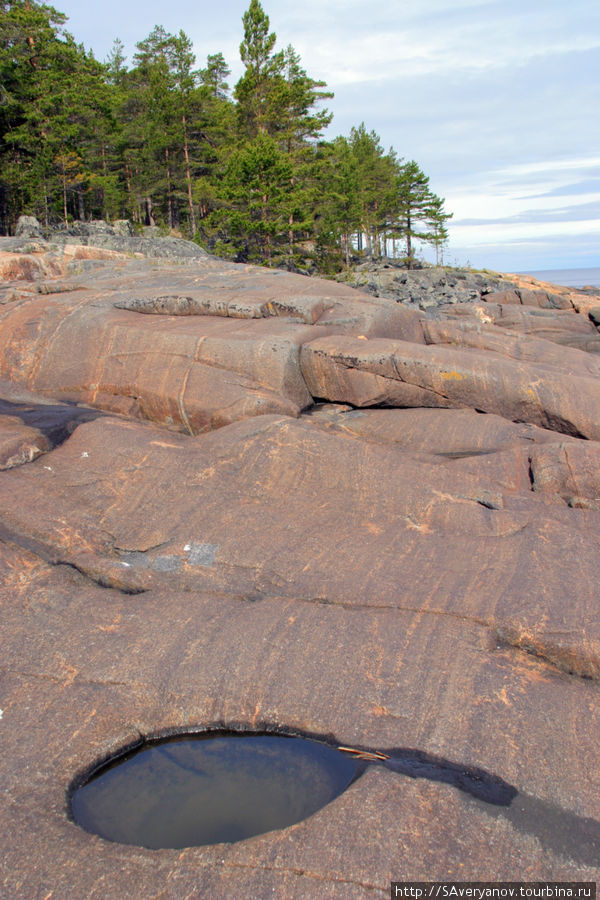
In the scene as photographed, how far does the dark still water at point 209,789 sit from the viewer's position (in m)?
5.51

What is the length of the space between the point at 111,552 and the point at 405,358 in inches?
345

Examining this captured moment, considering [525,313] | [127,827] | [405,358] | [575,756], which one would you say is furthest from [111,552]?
[525,313]

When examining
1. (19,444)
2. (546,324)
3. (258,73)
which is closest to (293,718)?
(19,444)

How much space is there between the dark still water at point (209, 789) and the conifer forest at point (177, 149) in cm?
3582

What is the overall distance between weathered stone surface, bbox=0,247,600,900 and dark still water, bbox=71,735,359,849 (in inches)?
8.3

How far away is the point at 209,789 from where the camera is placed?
5.97 m

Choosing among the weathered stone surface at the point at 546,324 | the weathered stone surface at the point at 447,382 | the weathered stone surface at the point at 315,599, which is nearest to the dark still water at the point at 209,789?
the weathered stone surface at the point at 315,599

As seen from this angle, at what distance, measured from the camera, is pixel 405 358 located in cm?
1483

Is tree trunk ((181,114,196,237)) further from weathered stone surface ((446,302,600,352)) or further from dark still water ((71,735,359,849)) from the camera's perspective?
dark still water ((71,735,359,849))

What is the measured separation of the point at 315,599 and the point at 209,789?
2.82 m

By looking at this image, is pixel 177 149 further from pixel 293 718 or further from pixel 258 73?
pixel 293 718

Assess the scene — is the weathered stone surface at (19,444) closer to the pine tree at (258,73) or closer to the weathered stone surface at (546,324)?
the weathered stone surface at (546,324)

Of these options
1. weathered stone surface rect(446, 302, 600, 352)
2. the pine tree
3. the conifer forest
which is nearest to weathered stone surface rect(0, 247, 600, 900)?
weathered stone surface rect(446, 302, 600, 352)

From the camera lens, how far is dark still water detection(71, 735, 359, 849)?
18.1 feet
